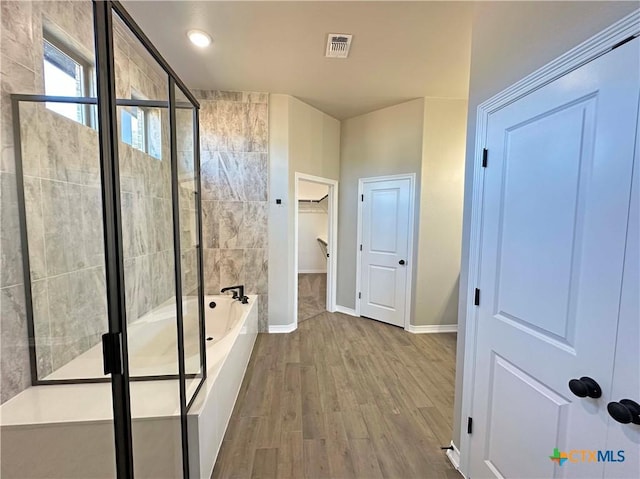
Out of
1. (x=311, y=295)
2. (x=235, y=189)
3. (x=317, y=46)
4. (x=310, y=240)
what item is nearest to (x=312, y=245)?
(x=310, y=240)

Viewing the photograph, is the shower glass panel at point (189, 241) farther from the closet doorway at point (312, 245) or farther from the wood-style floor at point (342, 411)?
the closet doorway at point (312, 245)

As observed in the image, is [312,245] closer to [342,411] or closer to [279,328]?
[279,328]

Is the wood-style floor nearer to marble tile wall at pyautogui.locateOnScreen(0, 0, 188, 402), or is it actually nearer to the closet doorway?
marble tile wall at pyautogui.locateOnScreen(0, 0, 188, 402)

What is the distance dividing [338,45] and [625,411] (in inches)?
108

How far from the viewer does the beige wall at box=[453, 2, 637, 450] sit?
37.0 inches

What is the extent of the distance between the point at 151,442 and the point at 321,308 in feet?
11.2

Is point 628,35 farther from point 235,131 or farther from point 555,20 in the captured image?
point 235,131

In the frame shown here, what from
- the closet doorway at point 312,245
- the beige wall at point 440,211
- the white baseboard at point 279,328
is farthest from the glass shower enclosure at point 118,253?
the closet doorway at point 312,245

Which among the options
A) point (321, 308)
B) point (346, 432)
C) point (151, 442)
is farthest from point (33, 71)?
point (321, 308)

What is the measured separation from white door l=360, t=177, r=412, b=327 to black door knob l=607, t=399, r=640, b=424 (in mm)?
2887

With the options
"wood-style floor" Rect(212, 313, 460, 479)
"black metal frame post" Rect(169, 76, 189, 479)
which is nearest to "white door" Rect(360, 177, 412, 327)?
"wood-style floor" Rect(212, 313, 460, 479)

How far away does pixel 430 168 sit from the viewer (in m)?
3.46

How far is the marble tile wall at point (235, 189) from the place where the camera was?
3.32 m

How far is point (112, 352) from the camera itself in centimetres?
91
